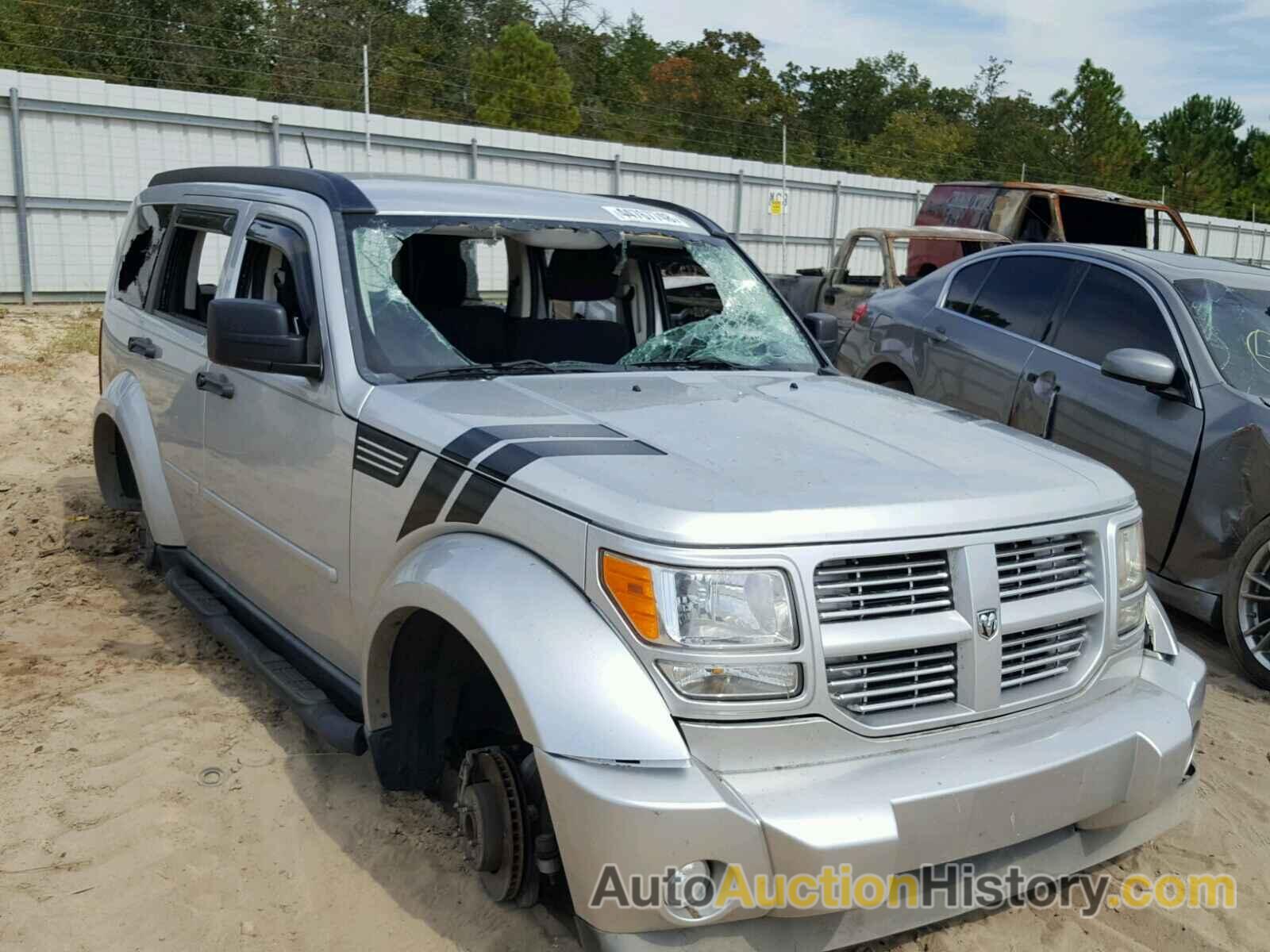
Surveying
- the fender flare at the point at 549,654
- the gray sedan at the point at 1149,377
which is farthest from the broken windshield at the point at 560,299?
the gray sedan at the point at 1149,377

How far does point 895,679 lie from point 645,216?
2.44 meters

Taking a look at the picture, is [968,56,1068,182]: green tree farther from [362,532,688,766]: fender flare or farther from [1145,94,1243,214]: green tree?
[362,532,688,766]: fender flare

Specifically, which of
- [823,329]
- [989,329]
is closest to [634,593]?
[823,329]

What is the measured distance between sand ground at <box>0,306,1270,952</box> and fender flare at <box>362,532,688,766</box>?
0.82 meters

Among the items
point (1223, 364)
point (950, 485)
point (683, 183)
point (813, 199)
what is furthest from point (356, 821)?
point (813, 199)

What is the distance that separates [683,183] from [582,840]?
59.0ft

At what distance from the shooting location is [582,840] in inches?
91.6

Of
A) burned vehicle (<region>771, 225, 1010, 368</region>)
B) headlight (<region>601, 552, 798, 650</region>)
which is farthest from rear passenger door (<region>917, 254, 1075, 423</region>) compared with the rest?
headlight (<region>601, 552, 798, 650</region>)

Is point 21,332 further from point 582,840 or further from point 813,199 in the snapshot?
point 813,199

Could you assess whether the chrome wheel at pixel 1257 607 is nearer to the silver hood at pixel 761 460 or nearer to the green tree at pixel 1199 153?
the silver hood at pixel 761 460

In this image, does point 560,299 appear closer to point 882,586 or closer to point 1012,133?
point 882,586

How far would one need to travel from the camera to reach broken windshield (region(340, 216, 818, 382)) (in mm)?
3643

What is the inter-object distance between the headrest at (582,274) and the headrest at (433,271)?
35cm

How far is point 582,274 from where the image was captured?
436 cm
